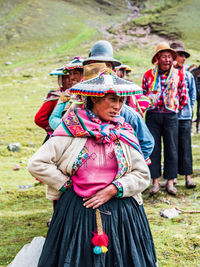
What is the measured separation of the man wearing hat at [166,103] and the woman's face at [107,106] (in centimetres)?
250

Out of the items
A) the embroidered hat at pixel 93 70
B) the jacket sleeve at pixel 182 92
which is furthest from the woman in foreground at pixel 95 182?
the jacket sleeve at pixel 182 92

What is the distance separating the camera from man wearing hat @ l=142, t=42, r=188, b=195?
15.6 feet

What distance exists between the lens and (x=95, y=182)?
2316mm

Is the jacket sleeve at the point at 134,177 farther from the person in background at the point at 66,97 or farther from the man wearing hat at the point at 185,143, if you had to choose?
the man wearing hat at the point at 185,143

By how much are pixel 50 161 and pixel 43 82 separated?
51.8 feet

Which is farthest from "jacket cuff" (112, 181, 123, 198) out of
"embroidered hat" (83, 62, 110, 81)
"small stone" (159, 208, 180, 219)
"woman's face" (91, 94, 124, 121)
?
"small stone" (159, 208, 180, 219)

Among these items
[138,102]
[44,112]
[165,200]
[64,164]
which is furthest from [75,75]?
[165,200]

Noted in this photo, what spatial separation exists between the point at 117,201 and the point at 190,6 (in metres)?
53.2

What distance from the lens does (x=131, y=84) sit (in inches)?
92.3

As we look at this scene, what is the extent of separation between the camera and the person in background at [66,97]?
341cm

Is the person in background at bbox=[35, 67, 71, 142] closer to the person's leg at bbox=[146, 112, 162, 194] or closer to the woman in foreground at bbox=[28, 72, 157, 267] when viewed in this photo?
the woman in foreground at bbox=[28, 72, 157, 267]

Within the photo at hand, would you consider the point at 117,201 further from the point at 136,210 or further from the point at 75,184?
the point at 75,184

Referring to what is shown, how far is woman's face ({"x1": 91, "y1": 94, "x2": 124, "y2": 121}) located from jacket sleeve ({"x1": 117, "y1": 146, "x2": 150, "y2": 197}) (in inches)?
11.6

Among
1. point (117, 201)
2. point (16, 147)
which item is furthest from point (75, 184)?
point (16, 147)
